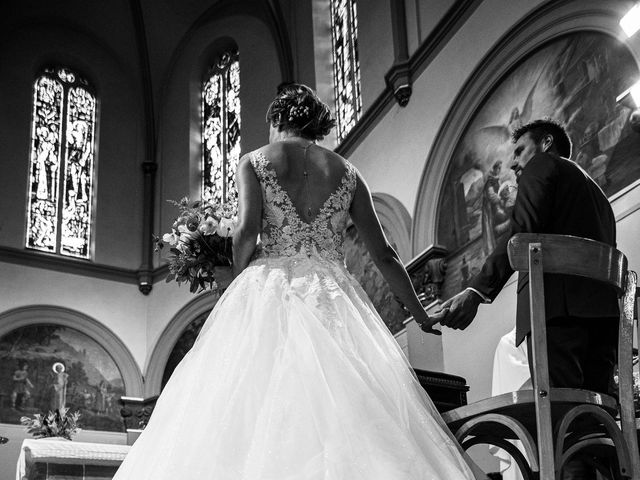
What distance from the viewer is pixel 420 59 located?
10062 mm

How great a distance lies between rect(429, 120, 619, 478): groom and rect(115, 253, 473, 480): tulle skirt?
44cm

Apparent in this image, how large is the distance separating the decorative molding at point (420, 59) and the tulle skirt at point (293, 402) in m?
6.61

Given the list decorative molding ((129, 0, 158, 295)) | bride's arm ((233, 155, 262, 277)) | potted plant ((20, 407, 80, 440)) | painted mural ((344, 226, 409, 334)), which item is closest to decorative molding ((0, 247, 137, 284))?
decorative molding ((129, 0, 158, 295))

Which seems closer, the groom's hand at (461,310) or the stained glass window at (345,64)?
the groom's hand at (461,310)

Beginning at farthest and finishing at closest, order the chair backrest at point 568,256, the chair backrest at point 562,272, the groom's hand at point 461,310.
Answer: the groom's hand at point 461,310 → the chair backrest at point 568,256 → the chair backrest at point 562,272

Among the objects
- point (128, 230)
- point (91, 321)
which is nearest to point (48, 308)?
point (91, 321)

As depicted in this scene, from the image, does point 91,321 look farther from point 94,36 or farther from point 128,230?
point 94,36

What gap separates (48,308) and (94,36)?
581 cm

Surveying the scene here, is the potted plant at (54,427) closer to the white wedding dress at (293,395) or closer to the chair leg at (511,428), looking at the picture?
the white wedding dress at (293,395)

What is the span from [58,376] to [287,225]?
12.5 m

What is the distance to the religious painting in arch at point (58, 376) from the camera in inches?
576

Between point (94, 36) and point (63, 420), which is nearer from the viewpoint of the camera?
point (63, 420)

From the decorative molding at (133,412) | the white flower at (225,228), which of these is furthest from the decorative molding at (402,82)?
the decorative molding at (133,412)

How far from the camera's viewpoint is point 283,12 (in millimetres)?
14422
